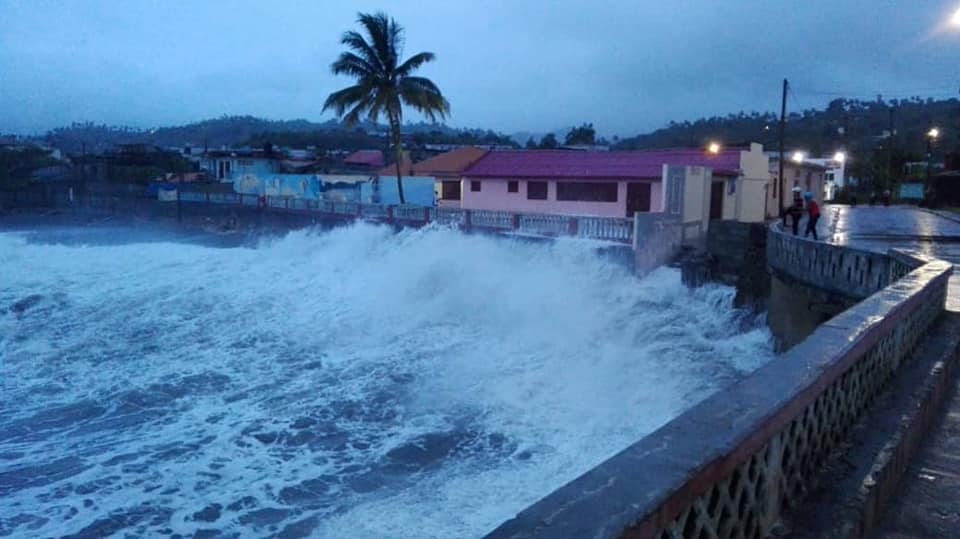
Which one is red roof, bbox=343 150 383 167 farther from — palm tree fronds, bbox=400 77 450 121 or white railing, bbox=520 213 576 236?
white railing, bbox=520 213 576 236

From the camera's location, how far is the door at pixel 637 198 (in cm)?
2541

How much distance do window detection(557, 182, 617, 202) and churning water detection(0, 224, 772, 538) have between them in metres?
5.94

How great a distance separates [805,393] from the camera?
112 inches

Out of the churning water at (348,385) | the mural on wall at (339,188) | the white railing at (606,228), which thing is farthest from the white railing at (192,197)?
the white railing at (606,228)

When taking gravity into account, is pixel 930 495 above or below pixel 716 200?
below

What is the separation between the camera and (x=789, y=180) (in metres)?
33.1

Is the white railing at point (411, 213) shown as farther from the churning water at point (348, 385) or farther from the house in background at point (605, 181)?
the house in background at point (605, 181)

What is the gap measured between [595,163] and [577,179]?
1.12 m

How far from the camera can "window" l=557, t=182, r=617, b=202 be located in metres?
26.3

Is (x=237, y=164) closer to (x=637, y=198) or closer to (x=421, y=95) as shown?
(x=421, y=95)

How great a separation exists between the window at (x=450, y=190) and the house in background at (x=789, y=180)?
13.7 meters

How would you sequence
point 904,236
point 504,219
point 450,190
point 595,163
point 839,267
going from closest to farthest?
point 839,267
point 904,236
point 504,219
point 595,163
point 450,190

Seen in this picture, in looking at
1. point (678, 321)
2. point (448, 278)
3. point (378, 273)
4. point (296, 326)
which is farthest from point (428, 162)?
point (678, 321)

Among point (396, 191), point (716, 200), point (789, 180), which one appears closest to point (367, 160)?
point (396, 191)
